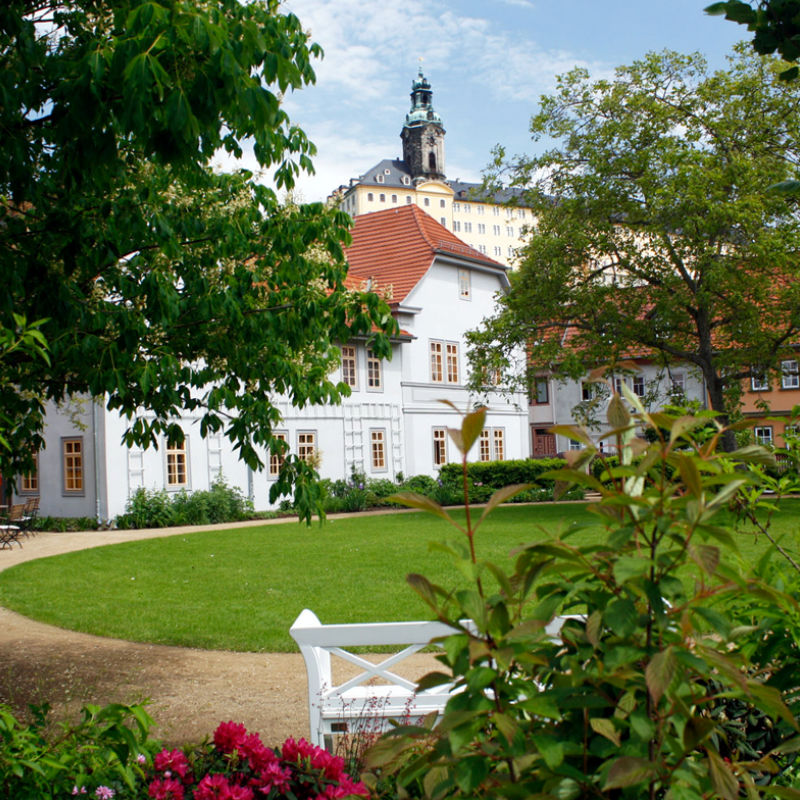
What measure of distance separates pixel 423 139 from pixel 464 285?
87029mm

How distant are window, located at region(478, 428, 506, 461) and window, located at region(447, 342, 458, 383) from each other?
2.52 metres

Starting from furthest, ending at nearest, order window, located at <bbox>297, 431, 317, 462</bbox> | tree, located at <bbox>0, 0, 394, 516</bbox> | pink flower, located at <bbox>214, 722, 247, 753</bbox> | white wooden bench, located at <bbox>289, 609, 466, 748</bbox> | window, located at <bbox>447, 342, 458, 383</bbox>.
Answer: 1. window, located at <bbox>447, 342, 458, 383</bbox>
2. window, located at <bbox>297, 431, 317, 462</bbox>
3. white wooden bench, located at <bbox>289, 609, 466, 748</bbox>
4. tree, located at <bbox>0, 0, 394, 516</bbox>
5. pink flower, located at <bbox>214, 722, 247, 753</bbox>

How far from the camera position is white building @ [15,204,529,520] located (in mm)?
22359

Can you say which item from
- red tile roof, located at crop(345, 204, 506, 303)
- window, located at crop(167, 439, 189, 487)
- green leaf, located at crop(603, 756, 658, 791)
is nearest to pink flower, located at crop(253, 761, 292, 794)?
green leaf, located at crop(603, 756, 658, 791)

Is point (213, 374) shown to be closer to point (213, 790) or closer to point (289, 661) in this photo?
point (289, 661)

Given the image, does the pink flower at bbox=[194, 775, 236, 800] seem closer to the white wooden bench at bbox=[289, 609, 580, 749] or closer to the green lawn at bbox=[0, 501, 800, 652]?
the white wooden bench at bbox=[289, 609, 580, 749]

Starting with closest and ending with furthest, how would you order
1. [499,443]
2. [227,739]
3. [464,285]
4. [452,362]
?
[227,739] < [452,362] < [464,285] < [499,443]

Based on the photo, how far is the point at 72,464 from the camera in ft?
74.5

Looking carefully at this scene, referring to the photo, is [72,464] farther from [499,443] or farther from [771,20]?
[771,20]

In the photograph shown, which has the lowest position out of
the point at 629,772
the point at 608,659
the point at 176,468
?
the point at 629,772

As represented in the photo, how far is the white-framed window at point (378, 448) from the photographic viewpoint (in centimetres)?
2839

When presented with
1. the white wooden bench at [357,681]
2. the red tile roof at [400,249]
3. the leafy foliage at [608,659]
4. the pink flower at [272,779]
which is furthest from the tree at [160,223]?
the red tile roof at [400,249]

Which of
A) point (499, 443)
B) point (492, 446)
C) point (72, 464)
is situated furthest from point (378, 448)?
point (72, 464)

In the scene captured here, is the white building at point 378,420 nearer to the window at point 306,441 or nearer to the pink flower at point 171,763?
the window at point 306,441
